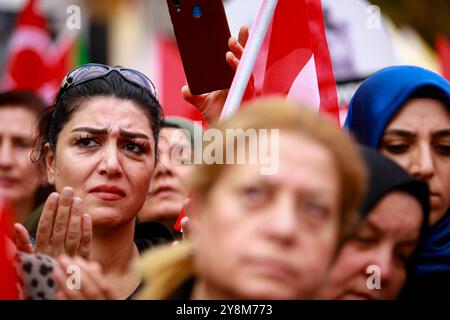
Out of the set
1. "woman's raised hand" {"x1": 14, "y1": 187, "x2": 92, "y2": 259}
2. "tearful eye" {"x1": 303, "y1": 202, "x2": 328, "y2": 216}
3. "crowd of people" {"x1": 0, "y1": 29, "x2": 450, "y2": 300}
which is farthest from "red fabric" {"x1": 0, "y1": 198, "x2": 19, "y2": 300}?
"tearful eye" {"x1": 303, "y1": 202, "x2": 328, "y2": 216}

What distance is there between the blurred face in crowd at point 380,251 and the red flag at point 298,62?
910 mm

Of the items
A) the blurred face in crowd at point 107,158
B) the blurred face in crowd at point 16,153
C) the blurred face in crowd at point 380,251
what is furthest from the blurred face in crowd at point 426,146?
the blurred face in crowd at point 16,153

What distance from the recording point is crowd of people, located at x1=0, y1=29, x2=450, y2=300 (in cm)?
238

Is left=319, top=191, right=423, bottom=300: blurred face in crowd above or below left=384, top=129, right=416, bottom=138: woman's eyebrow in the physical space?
below

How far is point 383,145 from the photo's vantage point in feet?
11.7

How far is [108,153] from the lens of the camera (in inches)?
144

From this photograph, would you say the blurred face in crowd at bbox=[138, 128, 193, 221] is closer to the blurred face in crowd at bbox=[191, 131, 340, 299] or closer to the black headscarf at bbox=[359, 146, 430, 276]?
the black headscarf at bbox=[359, 146, 430, 276]

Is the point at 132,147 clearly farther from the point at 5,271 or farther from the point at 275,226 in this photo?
the point at 275,226

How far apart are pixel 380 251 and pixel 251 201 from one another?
59 centimetres

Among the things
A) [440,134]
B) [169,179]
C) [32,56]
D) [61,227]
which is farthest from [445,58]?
[61,227]

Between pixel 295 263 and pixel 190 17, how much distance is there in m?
1.50

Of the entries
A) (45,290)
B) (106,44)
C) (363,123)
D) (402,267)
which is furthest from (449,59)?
(106,44)

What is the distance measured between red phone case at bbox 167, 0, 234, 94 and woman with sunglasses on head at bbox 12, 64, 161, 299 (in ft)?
0.78

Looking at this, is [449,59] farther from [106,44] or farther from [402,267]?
[106,44]
